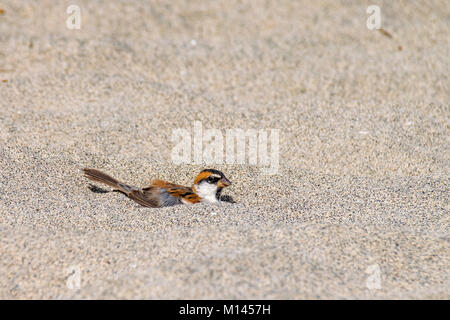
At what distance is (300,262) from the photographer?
11.3 feet

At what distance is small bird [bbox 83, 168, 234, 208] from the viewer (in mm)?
4645

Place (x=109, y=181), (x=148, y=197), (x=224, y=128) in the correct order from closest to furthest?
(x=148, y=197)
(x=109, y=181)
(x=224, y=128)

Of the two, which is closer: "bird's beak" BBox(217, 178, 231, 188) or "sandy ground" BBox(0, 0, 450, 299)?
"sandy ground" BBox(0, 0, 450, 299)

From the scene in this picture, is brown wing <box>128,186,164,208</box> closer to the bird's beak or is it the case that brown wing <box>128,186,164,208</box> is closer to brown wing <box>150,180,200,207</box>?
brown wing <box>150,180,200,207</box>

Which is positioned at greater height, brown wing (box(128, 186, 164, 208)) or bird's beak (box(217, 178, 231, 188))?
bird's beak (box(217, 178, 231, 188))

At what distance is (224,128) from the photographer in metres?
5.85

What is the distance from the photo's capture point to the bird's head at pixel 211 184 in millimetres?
4734

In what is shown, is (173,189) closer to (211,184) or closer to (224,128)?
(211,184)

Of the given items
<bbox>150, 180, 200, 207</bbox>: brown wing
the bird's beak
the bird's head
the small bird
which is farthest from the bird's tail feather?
the bird's beak

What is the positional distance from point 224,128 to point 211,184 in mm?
1211

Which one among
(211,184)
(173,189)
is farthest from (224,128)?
(173,189)
